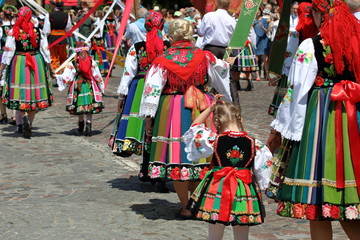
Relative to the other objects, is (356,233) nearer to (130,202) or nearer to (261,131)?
(130,202)

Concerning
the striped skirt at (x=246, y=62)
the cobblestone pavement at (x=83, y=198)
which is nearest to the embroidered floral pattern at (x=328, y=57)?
the cobblestone pavement at (x=83, y=198)

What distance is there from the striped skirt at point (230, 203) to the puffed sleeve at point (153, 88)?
1580 millimetres

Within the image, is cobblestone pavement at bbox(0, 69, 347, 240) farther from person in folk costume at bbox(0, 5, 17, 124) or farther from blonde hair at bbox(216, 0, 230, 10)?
blonde hair at bbox(216, 0, 230, 10)

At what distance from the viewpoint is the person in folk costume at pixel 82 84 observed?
11.4 metres

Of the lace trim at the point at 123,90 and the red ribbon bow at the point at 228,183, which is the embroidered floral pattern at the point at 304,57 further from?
the lace trim at the point at 123,90

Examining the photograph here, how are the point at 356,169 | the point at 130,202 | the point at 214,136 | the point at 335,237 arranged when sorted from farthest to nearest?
the point at 130,202 → the point at 335,237 → the point at 214,136 → the point at 356,169

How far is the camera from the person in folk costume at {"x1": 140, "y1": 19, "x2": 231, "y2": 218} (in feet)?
21.5

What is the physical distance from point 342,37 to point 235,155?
38.1 inches

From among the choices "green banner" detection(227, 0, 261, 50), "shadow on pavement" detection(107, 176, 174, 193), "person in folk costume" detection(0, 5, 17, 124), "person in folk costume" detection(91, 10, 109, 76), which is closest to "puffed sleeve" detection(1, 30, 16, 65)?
"person in folk costume" detection(0, 5, 17, 124)

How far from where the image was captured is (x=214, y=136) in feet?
16.8

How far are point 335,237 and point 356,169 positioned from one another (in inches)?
57.6

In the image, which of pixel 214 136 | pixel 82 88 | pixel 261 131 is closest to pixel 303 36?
pixel 214 136

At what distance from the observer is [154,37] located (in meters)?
7.75

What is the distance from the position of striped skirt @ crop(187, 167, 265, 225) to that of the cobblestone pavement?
0.99 metres
